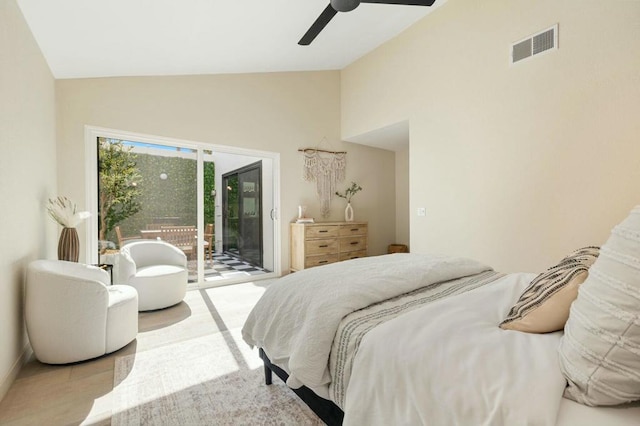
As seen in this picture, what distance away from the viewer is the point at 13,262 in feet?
6.26

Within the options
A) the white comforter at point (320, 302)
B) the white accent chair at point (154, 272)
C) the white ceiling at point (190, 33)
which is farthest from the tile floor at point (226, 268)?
the white comforter at point (320, 302)

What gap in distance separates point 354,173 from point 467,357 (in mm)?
4713

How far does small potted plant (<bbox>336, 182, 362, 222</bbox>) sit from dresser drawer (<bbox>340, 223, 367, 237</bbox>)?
0.74 feet

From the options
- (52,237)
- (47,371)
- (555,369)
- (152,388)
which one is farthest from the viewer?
(52,237)

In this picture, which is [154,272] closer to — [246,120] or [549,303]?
[246,120]

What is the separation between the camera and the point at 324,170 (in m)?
5.12

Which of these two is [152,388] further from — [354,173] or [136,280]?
[354,173]

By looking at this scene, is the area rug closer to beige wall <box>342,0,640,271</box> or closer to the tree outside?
the tree outside

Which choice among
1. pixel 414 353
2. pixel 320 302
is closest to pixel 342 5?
pixel 320 302

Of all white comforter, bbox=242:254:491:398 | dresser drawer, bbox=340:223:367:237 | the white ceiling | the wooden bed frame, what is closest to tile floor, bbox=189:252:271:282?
dresser drawer, bbox=340:223:367:237

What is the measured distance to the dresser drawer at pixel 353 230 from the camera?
4.91 m

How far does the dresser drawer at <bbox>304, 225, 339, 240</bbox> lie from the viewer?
15.0 feet

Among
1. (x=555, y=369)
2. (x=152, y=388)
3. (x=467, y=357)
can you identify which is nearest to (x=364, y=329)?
(x=467, y=357)

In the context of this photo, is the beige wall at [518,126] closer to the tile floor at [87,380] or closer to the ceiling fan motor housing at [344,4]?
the ceiling fan motor housing at [344,4]
